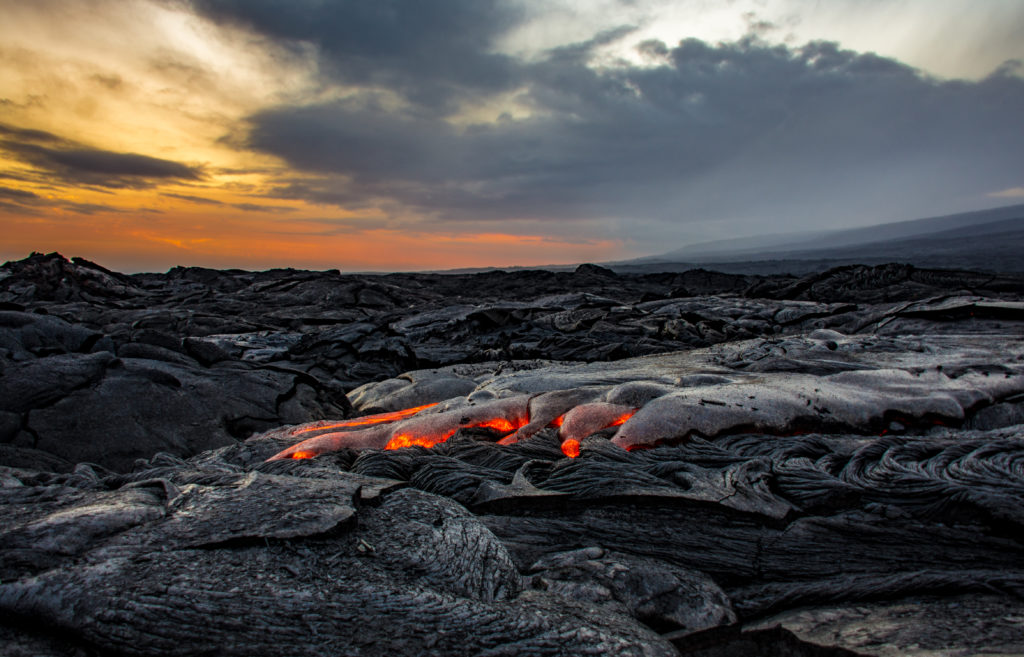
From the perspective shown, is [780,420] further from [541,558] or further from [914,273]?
[914,273]

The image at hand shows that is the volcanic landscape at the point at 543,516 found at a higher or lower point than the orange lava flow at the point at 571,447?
higher

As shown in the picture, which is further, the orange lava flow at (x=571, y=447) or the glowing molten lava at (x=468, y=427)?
the glowing molten lava at (x=468, y=427)

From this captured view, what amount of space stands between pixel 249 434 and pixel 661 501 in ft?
24.7

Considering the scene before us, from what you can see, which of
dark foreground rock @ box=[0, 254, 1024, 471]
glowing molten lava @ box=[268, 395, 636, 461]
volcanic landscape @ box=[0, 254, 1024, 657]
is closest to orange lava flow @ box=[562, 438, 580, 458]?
glowing molten lava @ box=[268, 395, 636, 461]

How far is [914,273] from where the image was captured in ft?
67.1

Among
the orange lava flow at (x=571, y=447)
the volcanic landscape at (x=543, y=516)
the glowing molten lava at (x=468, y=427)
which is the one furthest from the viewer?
the glowing molten lava at (x=468, y=427)

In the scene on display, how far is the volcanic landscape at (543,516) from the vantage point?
2018mm

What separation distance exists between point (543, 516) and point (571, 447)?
173 centimetres

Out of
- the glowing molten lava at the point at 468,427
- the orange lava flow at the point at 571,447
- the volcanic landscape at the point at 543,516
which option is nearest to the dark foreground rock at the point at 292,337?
the volcanic landscape at the point at 543,516

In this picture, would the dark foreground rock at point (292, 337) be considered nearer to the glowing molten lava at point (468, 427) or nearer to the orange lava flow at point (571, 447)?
the glowing molten lava at point (468, 427)

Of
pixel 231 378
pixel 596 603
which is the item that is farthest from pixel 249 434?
pixel 596 603

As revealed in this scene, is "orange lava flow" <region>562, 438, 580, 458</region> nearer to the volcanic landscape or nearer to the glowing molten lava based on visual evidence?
the glowing molten lava

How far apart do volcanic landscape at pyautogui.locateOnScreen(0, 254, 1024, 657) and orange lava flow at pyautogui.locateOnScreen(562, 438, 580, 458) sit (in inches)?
5.0

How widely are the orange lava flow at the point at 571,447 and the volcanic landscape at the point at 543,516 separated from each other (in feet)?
0.42
